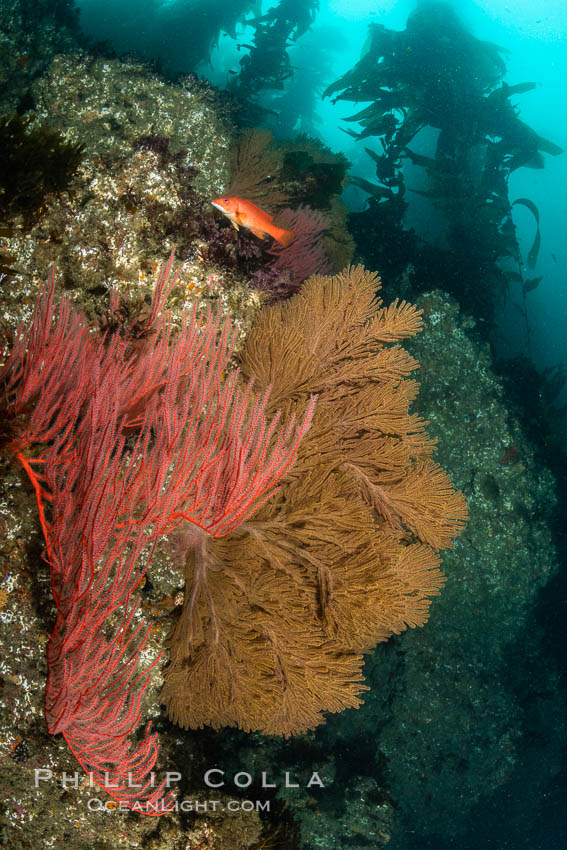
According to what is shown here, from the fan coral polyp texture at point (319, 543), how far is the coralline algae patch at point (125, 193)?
769mm

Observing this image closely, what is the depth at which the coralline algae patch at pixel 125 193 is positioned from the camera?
10.7 feet

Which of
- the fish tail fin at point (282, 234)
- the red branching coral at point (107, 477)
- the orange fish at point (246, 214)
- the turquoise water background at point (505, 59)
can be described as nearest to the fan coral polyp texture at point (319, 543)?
the fish tail fin at point (282, 234)

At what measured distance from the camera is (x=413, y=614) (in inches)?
135

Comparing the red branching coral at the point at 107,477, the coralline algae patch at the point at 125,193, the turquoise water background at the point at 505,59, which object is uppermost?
the turquoise water background at the point at 505,59

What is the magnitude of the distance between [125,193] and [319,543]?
3.12 meters

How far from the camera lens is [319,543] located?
3.23 m

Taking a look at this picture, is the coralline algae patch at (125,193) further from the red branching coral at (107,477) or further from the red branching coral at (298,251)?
the red branching coral at (107,477)

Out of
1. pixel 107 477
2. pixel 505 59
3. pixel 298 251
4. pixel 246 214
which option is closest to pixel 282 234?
pixel 246 214

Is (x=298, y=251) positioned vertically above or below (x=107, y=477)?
above

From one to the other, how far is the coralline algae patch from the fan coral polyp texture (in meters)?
0.77

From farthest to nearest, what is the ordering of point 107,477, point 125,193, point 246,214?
point 125,193 < point 246,214 < point 107,477

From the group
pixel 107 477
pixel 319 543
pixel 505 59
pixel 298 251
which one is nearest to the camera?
pixel 107 477

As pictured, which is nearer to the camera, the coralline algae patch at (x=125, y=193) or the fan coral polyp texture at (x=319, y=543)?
the fan coral polyp texture at (x=319, y=543)

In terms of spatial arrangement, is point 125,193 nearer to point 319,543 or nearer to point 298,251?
point 298,251
